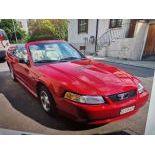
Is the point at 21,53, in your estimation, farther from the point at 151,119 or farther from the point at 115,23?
the point at 151,119

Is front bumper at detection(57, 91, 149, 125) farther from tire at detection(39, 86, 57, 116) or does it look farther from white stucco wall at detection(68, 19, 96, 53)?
white stucco wall at detection(68, 19, 96, 53)

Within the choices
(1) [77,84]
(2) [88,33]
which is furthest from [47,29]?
(1) [77,84]

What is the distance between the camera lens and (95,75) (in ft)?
5.64

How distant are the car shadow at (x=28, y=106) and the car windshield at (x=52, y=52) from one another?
0.44 metres

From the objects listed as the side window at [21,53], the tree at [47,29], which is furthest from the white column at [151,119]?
the side window at [21,53]

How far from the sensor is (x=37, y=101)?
201cm

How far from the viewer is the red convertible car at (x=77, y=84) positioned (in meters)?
1.58

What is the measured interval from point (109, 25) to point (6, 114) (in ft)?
4.74

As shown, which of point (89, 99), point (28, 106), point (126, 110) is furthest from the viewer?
point (28, 106)

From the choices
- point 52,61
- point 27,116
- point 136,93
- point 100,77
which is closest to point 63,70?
point 52,61

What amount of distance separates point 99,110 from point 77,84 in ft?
1.01

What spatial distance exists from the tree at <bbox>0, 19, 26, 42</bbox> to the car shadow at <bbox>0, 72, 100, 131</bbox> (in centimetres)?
50

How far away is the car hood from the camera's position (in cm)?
160

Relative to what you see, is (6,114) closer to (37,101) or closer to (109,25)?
(37,101)
